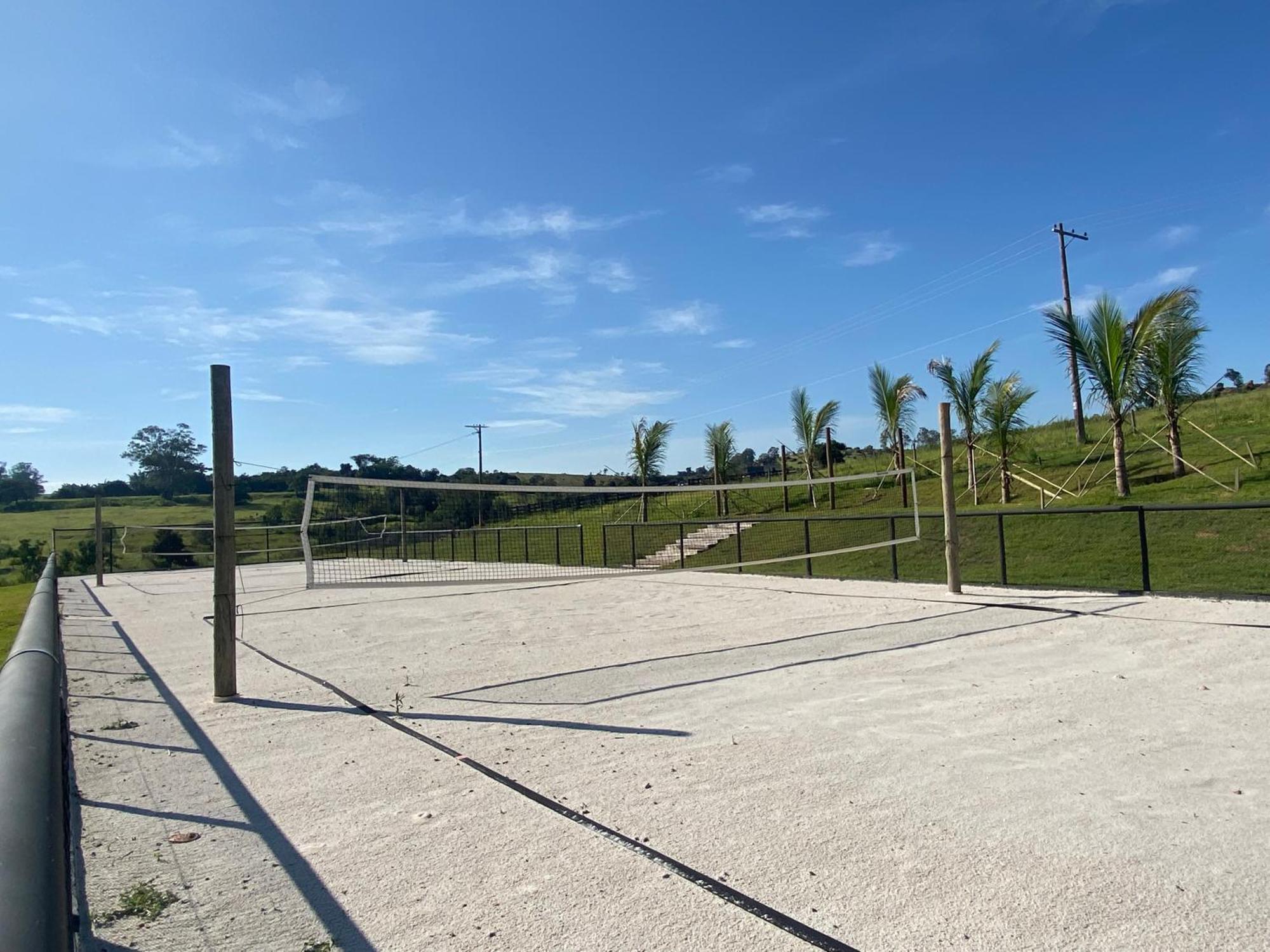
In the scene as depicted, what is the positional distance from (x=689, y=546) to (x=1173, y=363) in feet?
32.0

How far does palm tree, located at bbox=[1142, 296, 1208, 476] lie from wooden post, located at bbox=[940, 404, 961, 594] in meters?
6.60

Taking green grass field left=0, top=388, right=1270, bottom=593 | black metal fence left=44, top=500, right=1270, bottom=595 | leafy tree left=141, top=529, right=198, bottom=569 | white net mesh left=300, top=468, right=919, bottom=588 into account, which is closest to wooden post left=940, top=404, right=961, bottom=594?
white net mesh left=300, top=468, right=919, bottom=588

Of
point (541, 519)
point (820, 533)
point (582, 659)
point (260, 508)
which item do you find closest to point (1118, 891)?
point (582, 659)

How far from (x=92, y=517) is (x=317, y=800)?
53.5m

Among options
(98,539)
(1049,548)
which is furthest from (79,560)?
(1049,548)

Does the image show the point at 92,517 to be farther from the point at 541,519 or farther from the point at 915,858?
the point at 915,858

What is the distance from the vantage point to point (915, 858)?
2719 millimetres

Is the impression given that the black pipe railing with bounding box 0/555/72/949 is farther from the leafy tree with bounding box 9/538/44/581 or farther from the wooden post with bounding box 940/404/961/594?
the leafy tree with bounding box 9/538/44/581

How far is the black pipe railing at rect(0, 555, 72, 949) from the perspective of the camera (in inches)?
44.6

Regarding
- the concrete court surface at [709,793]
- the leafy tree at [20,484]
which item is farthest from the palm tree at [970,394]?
the leafy tree at [20,484]

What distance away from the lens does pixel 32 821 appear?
55.4 inches

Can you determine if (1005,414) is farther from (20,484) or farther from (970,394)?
(20,484)

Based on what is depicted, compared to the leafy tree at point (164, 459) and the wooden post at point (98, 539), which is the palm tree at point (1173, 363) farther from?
the leafy tree at point (164, 459)

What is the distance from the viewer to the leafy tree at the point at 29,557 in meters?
29.1
